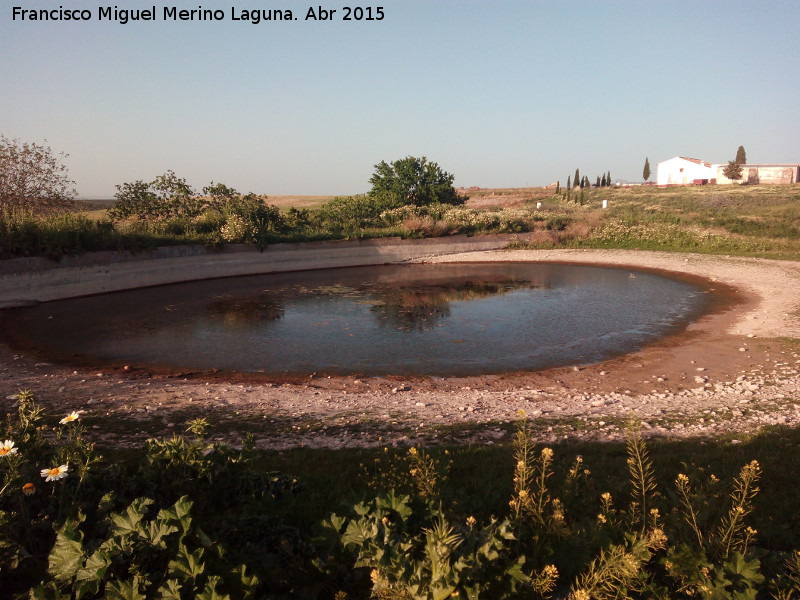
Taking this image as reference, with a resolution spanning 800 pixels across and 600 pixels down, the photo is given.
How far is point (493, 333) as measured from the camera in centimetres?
1479

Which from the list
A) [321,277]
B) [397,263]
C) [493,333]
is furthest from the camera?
[397,263]

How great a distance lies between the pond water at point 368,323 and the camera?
493 inches

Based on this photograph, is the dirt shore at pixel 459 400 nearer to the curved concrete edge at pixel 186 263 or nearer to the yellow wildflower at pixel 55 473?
the yellow wildflower at pixel 55 473

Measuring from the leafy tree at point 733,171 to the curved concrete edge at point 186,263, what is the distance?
7198 cm

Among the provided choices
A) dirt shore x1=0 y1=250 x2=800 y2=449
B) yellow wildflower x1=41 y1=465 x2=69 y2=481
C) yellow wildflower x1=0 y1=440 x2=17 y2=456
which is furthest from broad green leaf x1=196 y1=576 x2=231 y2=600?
dirt shore x1=0 y1=250 x2=800 y2=449

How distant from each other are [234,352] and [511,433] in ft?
26.6

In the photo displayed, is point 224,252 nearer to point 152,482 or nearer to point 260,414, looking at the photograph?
point 260,414

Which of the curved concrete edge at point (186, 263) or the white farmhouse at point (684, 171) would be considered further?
the white farmhouse at point (684, 171)

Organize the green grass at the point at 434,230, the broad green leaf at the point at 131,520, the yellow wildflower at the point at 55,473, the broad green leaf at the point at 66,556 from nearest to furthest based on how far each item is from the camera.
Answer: the broad green leaf at the point at 66,556 < the broad green leaf at the point at 131,520 < the yellow wildflower at the point at 55,473 < the green grass at the point at 434,230

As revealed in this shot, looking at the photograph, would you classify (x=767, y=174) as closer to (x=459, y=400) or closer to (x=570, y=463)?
(x=459, y=400)

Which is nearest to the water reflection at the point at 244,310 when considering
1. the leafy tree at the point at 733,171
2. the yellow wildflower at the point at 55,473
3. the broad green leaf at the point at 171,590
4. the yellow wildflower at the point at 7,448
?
the yellow wildflower at the point at 7,448

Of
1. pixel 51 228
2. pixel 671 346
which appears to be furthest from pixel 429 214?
pixel 671 346

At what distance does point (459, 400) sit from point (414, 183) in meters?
39.0

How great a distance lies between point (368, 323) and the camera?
53.8 feet
